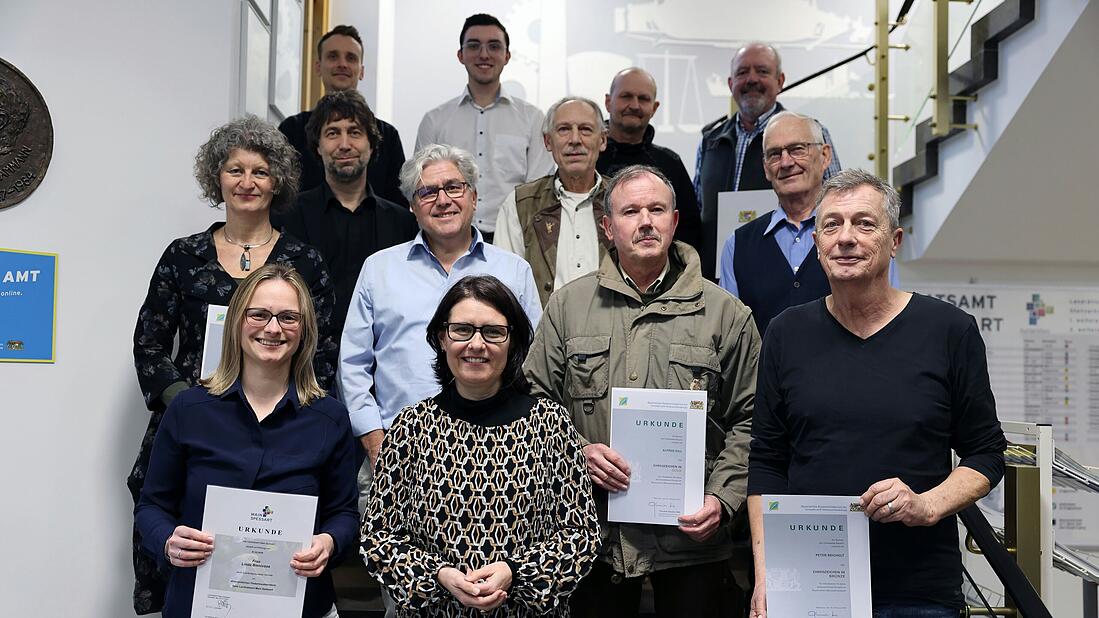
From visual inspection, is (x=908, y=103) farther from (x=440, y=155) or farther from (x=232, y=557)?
(x=232, y=557)

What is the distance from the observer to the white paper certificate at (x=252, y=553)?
89.1 inches

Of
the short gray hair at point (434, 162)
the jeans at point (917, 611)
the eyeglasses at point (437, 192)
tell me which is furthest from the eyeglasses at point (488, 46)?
the jeans at point (917, 611)

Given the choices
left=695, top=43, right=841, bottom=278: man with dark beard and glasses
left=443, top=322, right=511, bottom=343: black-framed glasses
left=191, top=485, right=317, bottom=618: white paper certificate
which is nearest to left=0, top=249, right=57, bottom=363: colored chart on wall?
left=191, top=485, right=317, bottom=618: white paper certificate

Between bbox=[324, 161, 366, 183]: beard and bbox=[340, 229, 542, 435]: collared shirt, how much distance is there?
0.57 m

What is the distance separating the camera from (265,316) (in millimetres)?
2434

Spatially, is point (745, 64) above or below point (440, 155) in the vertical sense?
above

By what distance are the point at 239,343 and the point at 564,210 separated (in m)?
1.53

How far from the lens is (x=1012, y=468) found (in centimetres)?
319

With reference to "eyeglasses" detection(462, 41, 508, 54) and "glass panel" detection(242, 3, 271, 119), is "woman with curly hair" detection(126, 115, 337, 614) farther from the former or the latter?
"eyeglasses" detection(462, 41, 508, 54)

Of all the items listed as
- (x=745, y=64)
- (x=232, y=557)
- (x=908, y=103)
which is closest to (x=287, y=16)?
(x=745, y=64)

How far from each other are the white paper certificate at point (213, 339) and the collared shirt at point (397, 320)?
0.36 m

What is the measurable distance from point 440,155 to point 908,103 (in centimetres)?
337

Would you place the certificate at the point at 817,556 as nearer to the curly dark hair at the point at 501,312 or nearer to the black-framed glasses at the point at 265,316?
the curly dark hair at the point at 501,312

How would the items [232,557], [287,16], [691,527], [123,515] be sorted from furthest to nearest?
[287,16] < [123,515] < [691,527] < [232,557]
